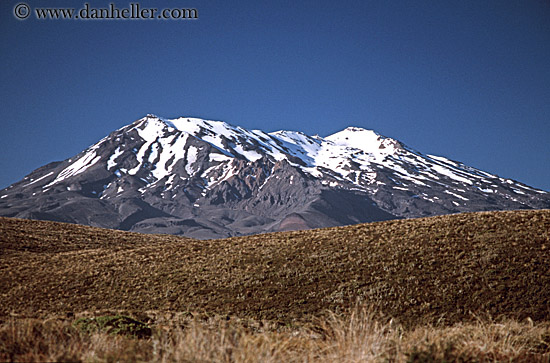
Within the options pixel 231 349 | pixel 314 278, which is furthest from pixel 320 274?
pixel 231 349

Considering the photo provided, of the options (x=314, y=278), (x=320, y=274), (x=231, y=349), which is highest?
(x=231, y=349)

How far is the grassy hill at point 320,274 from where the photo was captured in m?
24.7

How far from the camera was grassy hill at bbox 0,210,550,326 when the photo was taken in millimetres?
24688

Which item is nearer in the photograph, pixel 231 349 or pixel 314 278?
pixel 231 349

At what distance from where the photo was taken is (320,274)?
99.5 ft

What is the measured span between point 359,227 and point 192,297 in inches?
758

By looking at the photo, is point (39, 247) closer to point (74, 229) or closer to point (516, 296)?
point (74, 229)

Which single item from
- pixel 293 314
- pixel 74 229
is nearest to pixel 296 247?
pixel 293 314

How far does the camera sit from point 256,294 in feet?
91.5

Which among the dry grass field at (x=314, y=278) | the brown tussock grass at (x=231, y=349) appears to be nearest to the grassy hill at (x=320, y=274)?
the dry grass field at (x=314, y=278)

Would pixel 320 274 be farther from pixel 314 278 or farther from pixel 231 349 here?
pixel 231 349

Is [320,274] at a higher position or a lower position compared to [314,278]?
higher

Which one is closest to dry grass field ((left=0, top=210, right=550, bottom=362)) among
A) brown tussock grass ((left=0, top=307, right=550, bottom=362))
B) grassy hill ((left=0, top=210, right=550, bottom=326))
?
grassy hill ((left=0, top=210, right=550, bottom=326))

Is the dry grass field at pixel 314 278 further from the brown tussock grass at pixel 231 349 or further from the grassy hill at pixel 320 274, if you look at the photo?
the brown tussock grass at pixel 231 349
